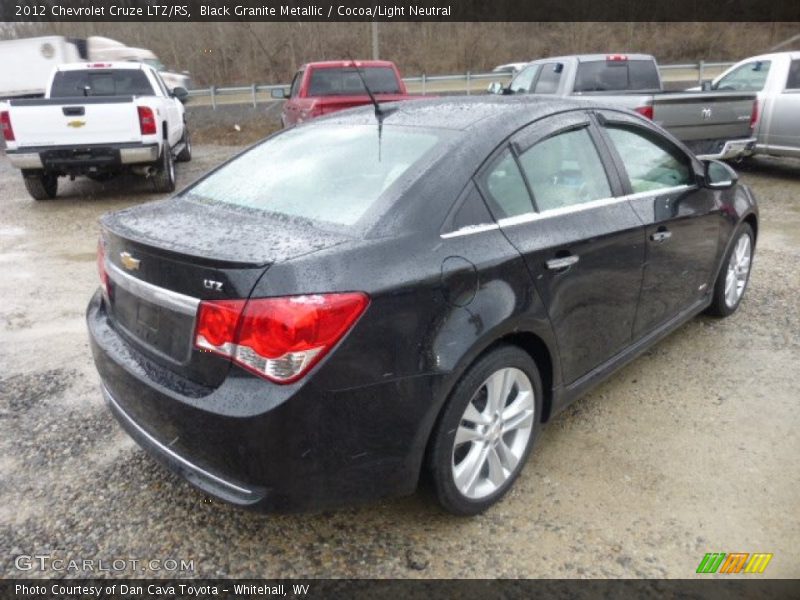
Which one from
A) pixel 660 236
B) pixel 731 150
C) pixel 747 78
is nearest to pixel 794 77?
pixel 747 78

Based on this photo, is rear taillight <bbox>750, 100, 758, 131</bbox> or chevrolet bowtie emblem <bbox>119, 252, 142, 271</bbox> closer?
chevrolet bowtie emblem <bbox>119, 252, 142, 271</bbox>

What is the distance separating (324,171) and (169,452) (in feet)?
4.22

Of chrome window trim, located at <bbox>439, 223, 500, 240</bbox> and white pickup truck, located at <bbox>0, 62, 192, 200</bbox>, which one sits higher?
chrome window trim, located at <bbox>439, 223, 500, 240</bbox>

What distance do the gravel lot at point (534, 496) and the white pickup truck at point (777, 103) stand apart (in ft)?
20.4

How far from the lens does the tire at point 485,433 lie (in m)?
2.24

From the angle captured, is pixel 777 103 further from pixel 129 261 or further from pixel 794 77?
pixel 129 261

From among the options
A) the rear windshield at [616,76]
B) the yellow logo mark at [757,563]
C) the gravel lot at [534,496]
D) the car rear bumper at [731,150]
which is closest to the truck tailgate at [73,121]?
the gravel lot at [534,496]

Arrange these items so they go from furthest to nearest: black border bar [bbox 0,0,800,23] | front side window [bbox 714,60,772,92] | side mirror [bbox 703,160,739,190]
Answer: black border bar [bbox 0,0,800,23]
front side window [bbox 714,60,772,92]
side mirror [bbox 703,160,739,190]

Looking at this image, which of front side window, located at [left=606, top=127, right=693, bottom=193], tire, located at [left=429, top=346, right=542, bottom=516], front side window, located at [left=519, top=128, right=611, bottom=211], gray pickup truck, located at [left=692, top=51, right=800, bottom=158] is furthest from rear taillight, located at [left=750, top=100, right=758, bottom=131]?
tire, located at [left=429, top=346, right=542, bottom=516]

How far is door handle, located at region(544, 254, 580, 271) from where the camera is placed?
8.25 ft

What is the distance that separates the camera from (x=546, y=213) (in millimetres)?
2621

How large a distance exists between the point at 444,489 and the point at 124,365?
129 cm

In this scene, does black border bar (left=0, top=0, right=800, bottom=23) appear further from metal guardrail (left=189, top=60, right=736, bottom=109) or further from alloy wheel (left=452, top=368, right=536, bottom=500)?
alloy wheel (left=452, top=368, right=536, bottom=500)

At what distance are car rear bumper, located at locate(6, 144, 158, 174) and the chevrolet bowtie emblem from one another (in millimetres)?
6492
